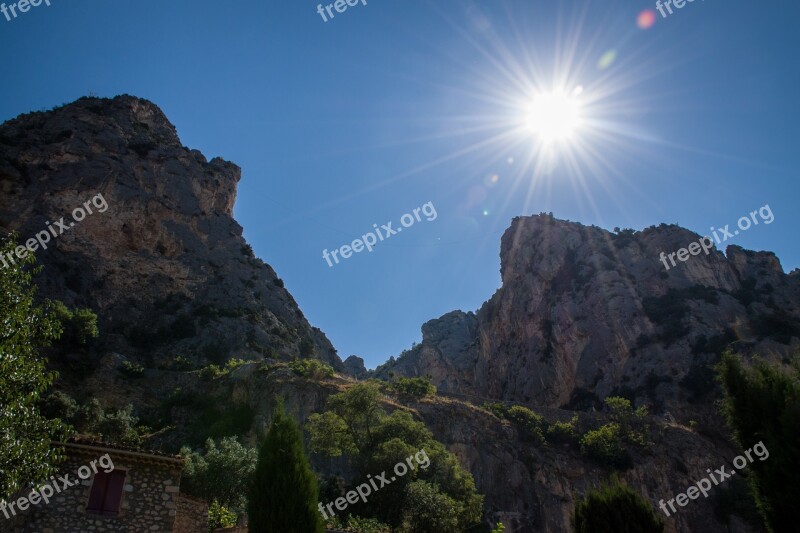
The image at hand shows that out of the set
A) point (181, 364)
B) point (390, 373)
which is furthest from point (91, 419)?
point (390, 373)

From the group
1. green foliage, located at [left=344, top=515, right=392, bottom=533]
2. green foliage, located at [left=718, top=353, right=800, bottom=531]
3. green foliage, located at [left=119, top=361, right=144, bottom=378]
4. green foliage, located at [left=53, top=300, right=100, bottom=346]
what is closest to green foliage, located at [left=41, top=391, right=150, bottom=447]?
green foliage, located at [left=119, top=361, right=144, bottom=378]

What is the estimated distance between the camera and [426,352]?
371 feet

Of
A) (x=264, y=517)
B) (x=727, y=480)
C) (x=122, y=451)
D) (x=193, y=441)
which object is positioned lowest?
(x=727, y=480)

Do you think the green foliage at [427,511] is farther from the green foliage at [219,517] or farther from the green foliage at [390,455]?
the green foliage at [219,517]

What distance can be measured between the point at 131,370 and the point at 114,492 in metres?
30.3

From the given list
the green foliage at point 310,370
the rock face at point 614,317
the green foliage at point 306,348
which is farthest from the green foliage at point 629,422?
the green foliage at point 306,348

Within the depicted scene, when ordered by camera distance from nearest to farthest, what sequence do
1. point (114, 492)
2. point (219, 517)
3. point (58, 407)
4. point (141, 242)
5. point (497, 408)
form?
point (114, 492)
point (219, 517)
point (58, 407)
point (497, 408)
point (141, 242)

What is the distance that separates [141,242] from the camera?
65.8 meters

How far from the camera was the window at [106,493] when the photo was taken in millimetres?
15609

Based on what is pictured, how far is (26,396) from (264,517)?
7331 mm

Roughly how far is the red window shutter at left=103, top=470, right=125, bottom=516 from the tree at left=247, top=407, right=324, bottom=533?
3.93 m

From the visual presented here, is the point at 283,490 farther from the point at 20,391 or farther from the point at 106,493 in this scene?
the point at 20,391

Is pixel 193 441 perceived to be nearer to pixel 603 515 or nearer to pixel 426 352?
pixel 603 515

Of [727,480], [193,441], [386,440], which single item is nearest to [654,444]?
[727,480]
